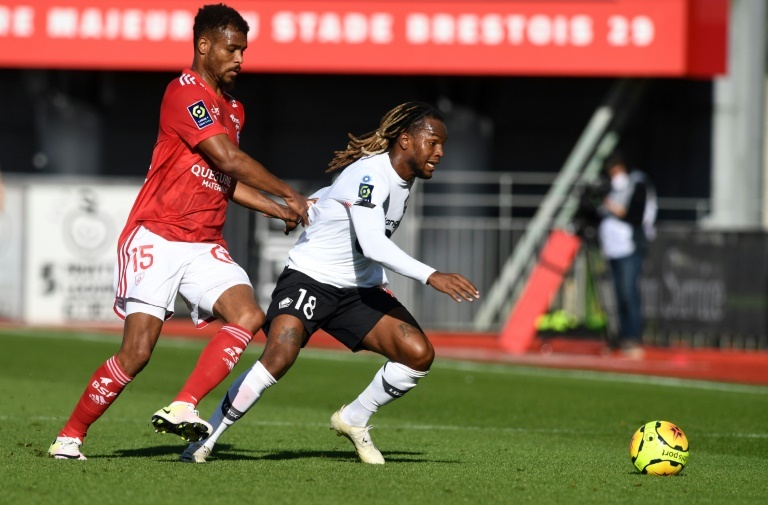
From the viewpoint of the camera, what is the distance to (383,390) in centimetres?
867

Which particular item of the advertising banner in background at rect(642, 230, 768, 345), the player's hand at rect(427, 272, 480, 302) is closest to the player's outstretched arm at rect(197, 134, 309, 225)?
the player's hand at rect(427, 272, 480, 302)

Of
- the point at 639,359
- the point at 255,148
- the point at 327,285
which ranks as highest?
the point at 255,148

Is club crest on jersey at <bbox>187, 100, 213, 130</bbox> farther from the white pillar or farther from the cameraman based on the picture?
the white pillar

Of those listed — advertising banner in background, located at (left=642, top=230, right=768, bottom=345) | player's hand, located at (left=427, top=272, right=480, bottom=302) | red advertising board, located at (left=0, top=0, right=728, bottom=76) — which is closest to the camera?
player's hand, located at (left=427, top=272, right=480, bottom=302)

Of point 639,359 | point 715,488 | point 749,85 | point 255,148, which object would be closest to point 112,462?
Answer: point 715,488

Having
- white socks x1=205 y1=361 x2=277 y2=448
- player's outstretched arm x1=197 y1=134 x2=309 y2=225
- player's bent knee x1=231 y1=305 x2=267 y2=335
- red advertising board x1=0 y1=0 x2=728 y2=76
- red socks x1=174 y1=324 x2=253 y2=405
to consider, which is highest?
red advertising board x1=0 y1=0 x2=728 y2=76

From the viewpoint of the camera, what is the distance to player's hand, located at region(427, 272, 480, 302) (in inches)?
309

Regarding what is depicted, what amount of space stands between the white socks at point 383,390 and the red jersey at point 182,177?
1282mm

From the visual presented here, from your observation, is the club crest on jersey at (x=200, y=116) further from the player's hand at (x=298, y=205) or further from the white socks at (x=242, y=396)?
the white socks at (x=242, y=396)

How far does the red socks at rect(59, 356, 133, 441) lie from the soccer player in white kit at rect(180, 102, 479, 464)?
0.56m

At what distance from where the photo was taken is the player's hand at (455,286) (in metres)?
7.84

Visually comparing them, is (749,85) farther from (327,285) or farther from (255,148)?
(327,285)

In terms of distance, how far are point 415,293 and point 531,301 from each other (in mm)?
3427

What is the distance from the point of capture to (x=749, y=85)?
2442cm
